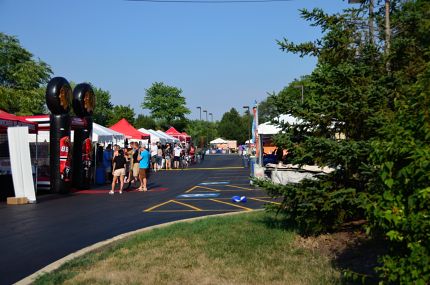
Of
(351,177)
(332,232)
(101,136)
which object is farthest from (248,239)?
(101,136)

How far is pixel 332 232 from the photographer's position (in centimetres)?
751

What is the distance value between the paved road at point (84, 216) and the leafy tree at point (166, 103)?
69.9m

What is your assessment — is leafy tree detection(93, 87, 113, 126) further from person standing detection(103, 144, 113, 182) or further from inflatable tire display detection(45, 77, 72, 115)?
inflatable tire display detection(45, 77, 72, 115)

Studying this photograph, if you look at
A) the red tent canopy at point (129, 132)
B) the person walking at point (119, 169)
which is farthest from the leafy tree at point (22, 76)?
the person walking at point (119, 169)

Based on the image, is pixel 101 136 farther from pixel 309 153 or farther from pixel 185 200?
pixel 309 153

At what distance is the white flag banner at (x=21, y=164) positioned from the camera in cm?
1531

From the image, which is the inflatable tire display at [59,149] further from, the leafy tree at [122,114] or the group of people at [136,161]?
the leafy tree at [122,114]

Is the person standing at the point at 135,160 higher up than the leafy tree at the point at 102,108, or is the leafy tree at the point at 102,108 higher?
the leafy tree at the point at 102,108

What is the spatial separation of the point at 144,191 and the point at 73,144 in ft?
11.5

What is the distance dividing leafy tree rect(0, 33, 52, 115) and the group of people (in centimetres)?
1656

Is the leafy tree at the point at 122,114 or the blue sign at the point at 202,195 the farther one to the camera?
the leafy tree at the point at 122,114

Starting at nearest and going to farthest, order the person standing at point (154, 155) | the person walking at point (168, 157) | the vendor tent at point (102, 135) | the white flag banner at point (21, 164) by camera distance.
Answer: the white flag banner at point (21, 164), the vendor tent at point (102, 135), the person standing at point (154, 155), the person walking at point (168, 157)

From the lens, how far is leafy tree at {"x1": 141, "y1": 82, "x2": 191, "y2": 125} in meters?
89.2

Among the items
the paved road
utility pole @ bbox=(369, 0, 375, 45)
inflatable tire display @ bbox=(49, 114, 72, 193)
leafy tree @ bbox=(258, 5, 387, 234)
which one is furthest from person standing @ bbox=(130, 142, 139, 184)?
utility pole @ bbox=(369, 0, 375, 45)
